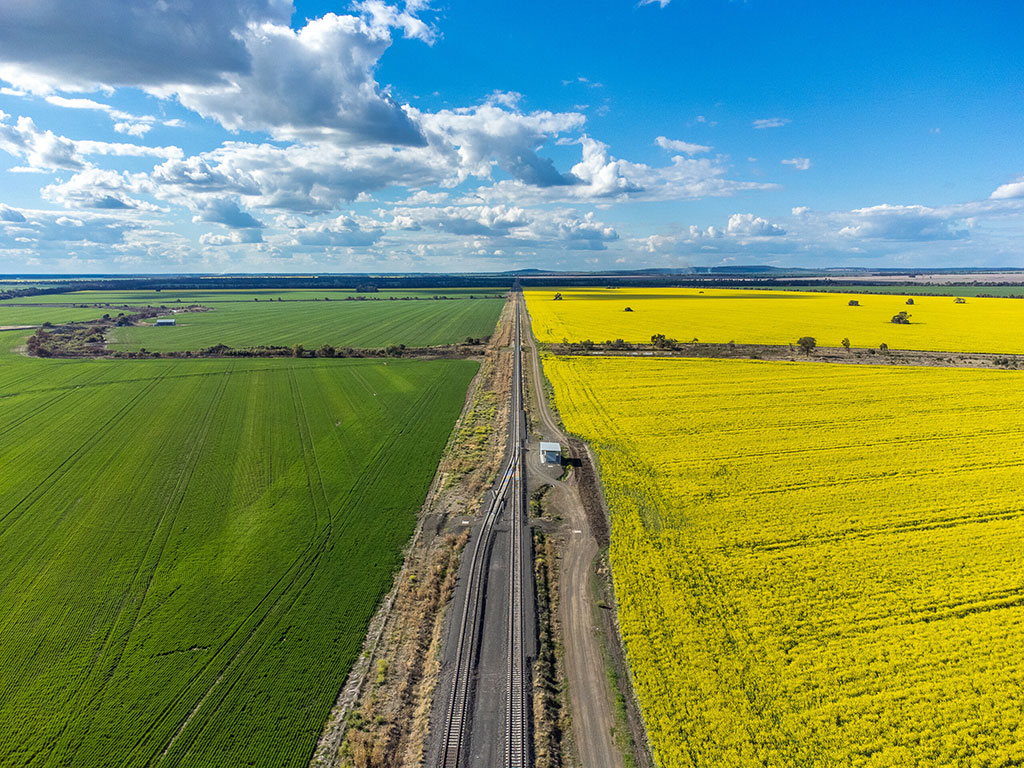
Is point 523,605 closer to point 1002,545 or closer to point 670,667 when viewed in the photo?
point 670,667

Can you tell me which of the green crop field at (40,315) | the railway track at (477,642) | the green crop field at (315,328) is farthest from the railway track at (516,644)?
the green crop field at (40,315)

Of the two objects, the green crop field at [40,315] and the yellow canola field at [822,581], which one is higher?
the green crop field at [40,315]

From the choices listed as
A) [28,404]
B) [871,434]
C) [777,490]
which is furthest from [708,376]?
[28,404]

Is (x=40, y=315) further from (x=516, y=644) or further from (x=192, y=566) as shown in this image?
(x=516, y=644)

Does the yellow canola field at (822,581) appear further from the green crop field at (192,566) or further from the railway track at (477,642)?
the green crop field at (192,566)

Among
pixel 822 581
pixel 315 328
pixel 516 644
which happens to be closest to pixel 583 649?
pixel 516 644

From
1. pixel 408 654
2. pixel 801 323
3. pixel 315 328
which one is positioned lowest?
pixel 408 654

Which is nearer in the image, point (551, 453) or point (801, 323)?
point (551, 453)
